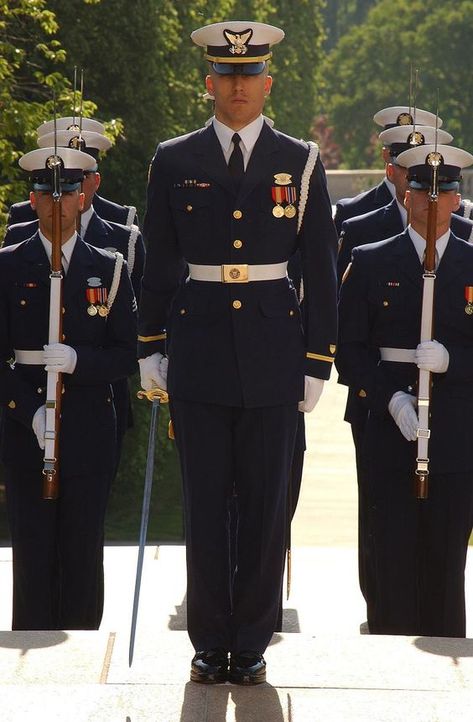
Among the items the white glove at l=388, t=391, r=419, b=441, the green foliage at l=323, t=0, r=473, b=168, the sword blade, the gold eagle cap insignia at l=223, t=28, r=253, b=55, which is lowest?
the sword blade

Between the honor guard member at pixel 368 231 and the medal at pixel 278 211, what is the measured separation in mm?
2309

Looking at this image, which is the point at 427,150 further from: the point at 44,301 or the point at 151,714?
the point at 151,714

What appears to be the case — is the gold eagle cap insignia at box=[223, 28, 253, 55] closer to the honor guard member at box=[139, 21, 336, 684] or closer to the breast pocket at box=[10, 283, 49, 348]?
the honor guard member at box=[139, 21, 336, 684]

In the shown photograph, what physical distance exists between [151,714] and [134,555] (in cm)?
473

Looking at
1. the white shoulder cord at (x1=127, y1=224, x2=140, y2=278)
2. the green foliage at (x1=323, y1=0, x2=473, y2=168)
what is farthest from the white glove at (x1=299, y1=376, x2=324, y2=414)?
the green foliage at (x1=323, y1=0, x2=473, y2=168)

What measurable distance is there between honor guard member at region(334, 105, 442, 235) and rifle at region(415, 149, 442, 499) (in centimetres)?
202

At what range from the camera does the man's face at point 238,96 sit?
5.74 m

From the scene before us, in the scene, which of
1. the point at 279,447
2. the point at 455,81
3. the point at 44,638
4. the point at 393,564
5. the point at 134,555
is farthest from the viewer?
the point at 455,81

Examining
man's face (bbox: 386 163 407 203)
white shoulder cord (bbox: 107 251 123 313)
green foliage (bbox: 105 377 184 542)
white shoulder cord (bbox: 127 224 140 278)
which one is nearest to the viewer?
white shoulder cord (bbox: 107 251 123 313)

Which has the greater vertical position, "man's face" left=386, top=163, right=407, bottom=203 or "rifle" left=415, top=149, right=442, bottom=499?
"man's face" left=386, top=163, right=407, bottom=203

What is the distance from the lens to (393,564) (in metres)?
7.20

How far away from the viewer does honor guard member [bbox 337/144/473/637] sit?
23.2 feet

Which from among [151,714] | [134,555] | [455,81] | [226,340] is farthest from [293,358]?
[455,81]

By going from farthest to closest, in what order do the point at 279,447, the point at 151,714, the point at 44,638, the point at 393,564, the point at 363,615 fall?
the point at 363,615 < the point at 393,564 < the point at 44,638 < the point at 279,447 < the point at 151,714
